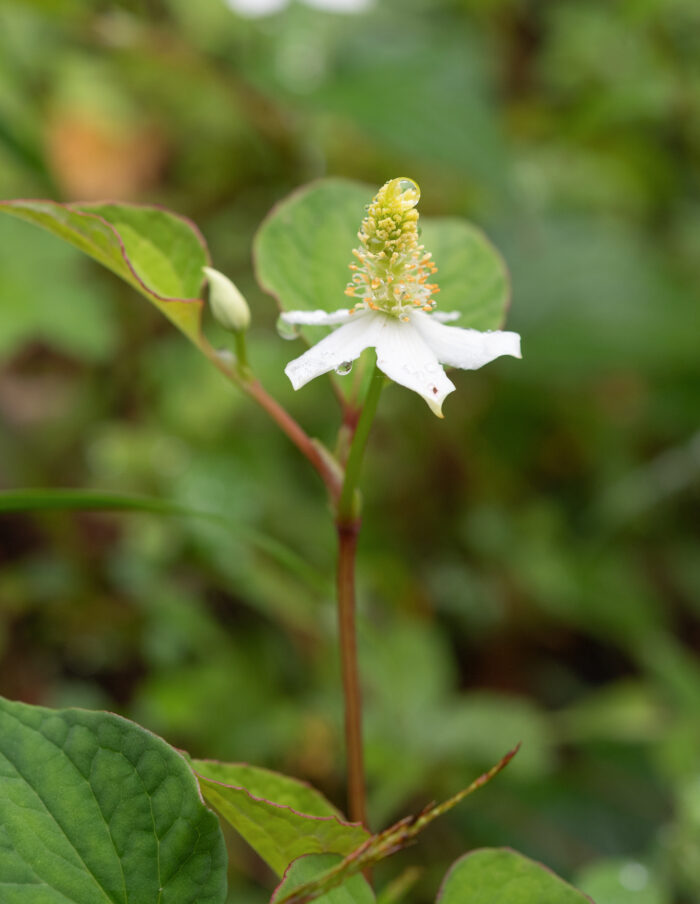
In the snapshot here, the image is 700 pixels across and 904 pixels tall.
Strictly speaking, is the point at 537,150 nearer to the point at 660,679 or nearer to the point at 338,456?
the point at 660,679

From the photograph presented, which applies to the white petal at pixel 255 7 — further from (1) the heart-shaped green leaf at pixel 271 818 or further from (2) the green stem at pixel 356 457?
(1) the heart-shaped green leaf at pixel 271 818

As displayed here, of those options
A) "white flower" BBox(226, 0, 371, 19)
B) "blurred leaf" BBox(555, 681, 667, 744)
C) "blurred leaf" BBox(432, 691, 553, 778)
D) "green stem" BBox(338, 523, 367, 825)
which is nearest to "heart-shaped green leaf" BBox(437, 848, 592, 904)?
"green stem" BBox(338, 523, 367, 825)

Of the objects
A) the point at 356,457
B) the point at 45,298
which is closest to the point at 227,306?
the point at 356,457

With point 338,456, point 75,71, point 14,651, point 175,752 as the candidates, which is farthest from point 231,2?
point 175,752

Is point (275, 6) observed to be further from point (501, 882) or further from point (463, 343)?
point (501, 882)

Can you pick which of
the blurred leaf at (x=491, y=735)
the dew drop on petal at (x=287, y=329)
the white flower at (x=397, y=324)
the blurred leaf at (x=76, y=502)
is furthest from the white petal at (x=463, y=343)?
the blurred leaf at (x=491, y=735)

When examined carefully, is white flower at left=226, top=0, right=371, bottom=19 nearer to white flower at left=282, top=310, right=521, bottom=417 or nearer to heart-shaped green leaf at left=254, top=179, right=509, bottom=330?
heart-shaped green leaf at left=254, top=179, right=509, bottom=330
